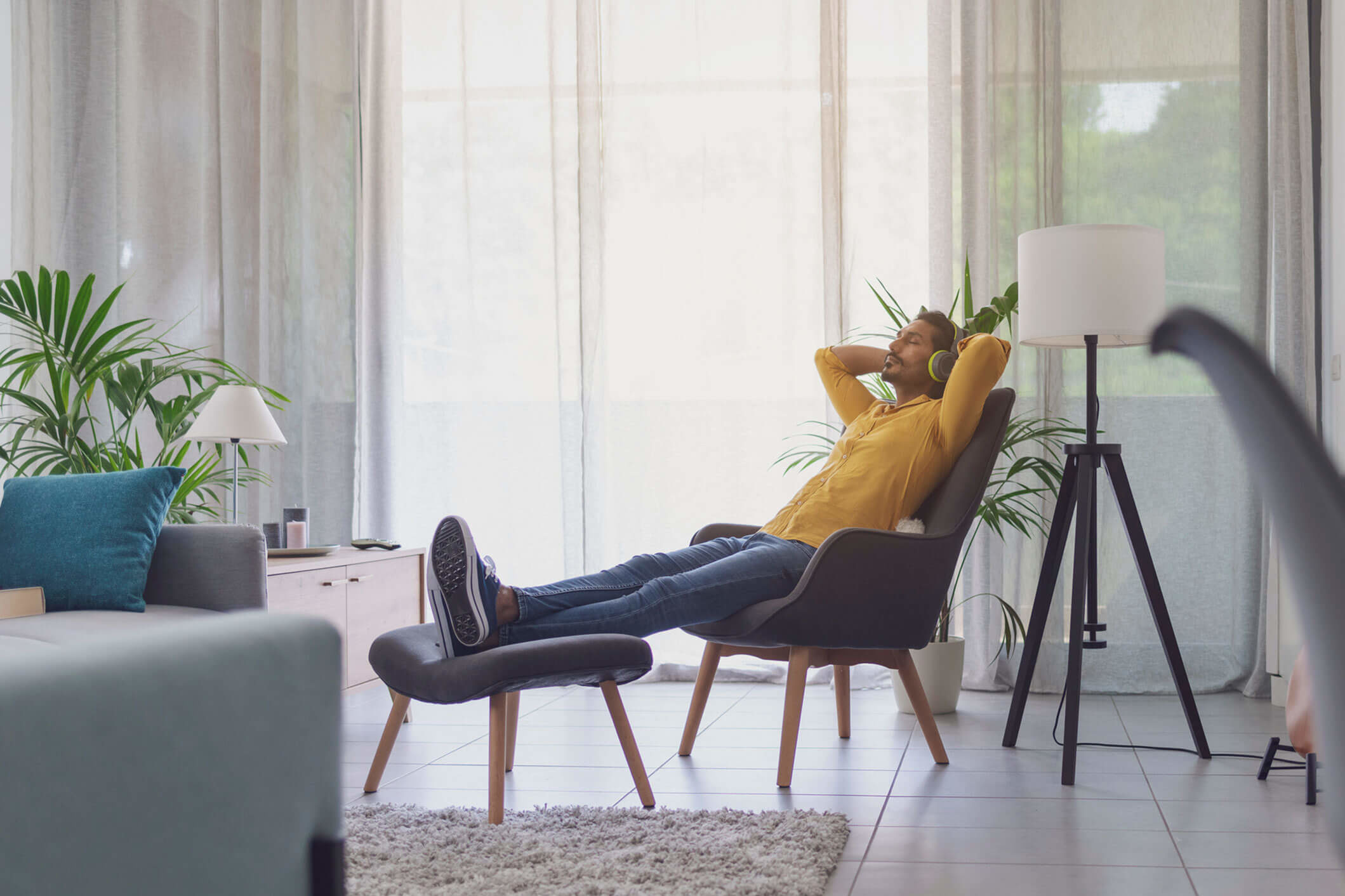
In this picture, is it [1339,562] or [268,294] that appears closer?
[1339,562]

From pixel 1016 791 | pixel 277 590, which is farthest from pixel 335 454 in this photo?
pixel 1016 791

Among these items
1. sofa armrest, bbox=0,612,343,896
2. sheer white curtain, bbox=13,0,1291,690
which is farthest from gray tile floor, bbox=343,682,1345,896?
sofa armrest, bbox=0,612,343,896

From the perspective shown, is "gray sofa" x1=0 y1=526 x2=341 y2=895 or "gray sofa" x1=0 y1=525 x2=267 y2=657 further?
"gray sofa" x1=0 y1=525 x2=267 y2=657

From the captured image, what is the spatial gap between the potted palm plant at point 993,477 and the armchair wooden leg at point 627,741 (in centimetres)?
129

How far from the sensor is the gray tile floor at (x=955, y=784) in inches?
78.4

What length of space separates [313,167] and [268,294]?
21.6 inches

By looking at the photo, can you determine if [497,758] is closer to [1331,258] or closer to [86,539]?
[86,539]

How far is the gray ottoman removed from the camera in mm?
2146

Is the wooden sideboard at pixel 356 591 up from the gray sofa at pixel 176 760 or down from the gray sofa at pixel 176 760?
down

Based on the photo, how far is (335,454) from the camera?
4566mm

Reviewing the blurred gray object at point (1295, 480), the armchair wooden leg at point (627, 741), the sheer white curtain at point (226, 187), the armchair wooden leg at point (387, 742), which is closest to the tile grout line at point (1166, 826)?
the armchair wooden leg at point (627, 741)

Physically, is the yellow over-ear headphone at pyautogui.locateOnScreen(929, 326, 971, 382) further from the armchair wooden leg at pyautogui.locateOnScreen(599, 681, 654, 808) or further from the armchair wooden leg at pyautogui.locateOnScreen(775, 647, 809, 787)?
the armchair wooden leg at pyautogui.locateOnScreen(599, 681, 654, 808)

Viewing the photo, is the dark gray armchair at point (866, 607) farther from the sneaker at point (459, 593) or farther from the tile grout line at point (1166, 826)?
the sneaker at point (459, 593)

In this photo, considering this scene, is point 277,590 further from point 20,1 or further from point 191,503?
point 20,1
